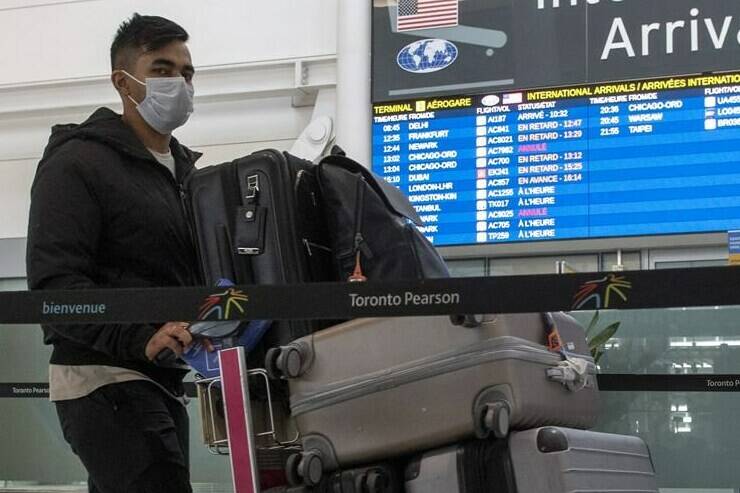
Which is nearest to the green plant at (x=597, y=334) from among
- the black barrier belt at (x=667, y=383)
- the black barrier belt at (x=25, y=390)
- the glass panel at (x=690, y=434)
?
the glass panel at (x=690, y=434)

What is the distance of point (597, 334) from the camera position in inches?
151

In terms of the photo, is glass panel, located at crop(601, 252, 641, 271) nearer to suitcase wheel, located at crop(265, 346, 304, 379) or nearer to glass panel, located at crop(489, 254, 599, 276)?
glass panel, located at crop(489, 254, 599, 276)

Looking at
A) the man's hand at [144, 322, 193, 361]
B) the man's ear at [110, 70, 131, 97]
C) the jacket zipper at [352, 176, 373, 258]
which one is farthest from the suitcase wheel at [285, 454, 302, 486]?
the man's ear at [110, 70, 131, 97]

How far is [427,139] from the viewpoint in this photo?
4.42 meters

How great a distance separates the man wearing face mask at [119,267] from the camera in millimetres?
1891

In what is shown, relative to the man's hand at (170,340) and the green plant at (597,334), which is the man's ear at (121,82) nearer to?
the man's hand at (170,340)

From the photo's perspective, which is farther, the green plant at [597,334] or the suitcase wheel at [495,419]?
the green plant at [597,334]

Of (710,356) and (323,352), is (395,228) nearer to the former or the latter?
(323,352)

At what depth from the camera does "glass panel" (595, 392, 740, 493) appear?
3.74 metres

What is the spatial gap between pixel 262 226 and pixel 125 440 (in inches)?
17.5

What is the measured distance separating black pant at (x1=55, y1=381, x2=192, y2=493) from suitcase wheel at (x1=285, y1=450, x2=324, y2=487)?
0.22 metres

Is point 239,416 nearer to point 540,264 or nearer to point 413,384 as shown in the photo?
point 413,384

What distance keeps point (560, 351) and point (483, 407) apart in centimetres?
28

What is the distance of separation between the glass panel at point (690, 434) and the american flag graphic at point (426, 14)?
1710mm
